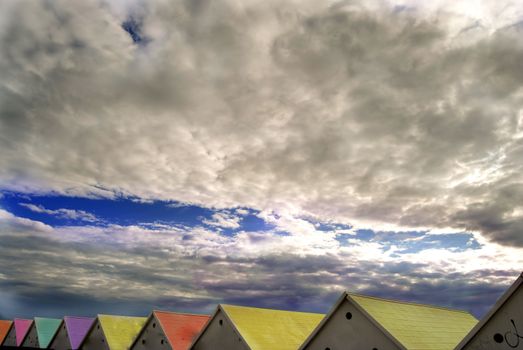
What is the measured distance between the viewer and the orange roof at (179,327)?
1558 inches

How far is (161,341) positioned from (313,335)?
19.2 m

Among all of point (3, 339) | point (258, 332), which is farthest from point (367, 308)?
point (3, 339)

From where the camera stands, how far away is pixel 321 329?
92.8ft

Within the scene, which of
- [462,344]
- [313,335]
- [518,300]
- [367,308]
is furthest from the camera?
[313,335]

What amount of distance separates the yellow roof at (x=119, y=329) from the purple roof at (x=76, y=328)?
4277mm

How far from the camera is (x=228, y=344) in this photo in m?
34.1

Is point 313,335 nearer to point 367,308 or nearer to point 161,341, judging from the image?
point 367,308

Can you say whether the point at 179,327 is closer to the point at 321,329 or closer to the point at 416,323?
the point at 321,329

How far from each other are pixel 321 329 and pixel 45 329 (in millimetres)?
49912

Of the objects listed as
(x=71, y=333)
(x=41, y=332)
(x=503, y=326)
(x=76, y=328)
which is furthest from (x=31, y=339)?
(x=503, y=326)

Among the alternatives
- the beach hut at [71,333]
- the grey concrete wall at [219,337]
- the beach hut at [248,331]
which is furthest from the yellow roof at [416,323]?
the beach hut at [71,333]

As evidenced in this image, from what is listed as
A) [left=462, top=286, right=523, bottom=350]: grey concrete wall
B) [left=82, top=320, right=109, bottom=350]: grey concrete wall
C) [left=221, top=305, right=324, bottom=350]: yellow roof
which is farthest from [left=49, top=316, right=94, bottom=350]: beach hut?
[left=462, top=286, right=523, bottom=350]: grey concrete wall

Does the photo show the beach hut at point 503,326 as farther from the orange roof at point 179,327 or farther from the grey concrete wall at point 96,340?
the grey concrete wall at point 96,340

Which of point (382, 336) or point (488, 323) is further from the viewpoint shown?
point (382, 336)
